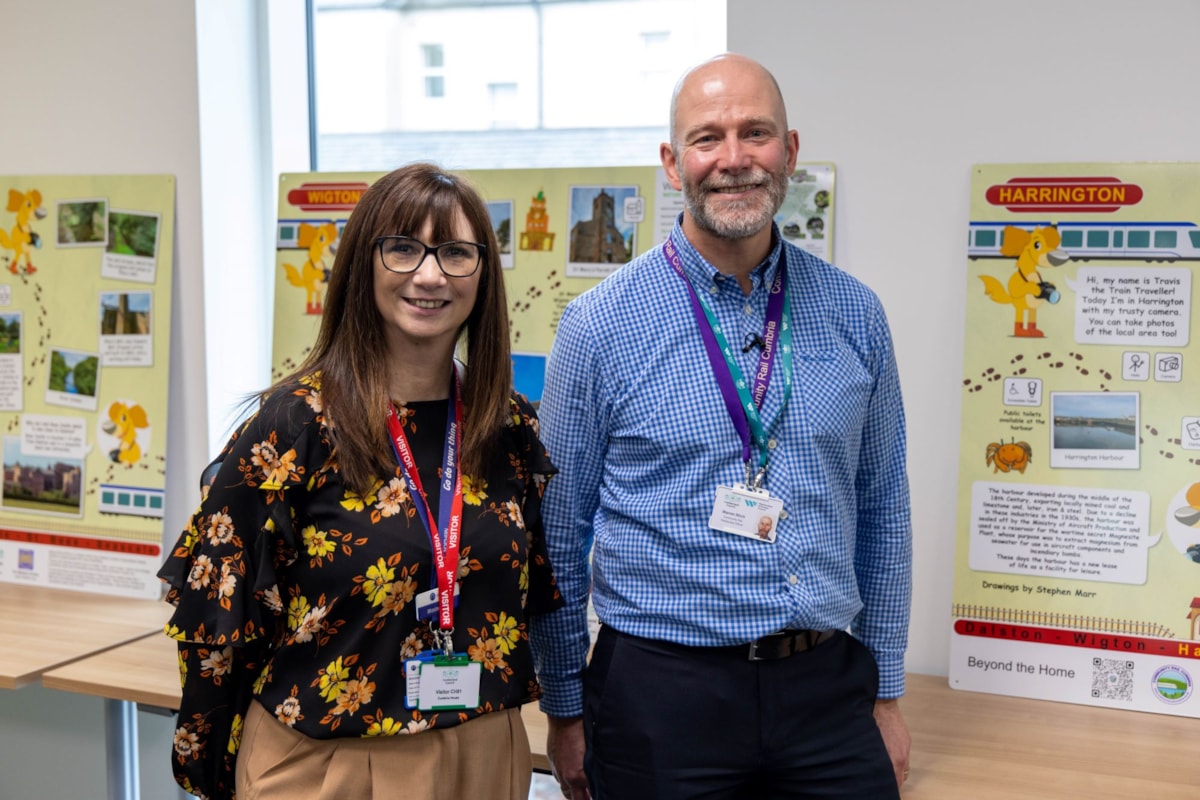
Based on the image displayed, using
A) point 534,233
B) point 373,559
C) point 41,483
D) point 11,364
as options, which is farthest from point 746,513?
point 11,364

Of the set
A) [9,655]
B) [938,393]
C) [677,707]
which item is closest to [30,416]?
[9,655]

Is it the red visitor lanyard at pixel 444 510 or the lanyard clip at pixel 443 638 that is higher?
the red visitor lanyard at pixel 444 510

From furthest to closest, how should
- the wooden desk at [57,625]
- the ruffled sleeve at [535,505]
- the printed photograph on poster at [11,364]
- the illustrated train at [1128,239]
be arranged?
the printed photograph on poster at [11,364] → the wooden desk at [57,625] → the illustrated train at [1128,239] → the ruffled sleeve at [535,505]

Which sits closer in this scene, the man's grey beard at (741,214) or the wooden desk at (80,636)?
the man's grey beard at (741,214)

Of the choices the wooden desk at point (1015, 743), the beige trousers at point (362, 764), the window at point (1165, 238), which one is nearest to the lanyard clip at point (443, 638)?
the beige trousers at point (362, 764)

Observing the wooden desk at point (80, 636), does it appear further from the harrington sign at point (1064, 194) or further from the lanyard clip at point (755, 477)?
the harrington sign at point (1064, 194)

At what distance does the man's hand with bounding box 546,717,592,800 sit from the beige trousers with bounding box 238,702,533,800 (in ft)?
0.70

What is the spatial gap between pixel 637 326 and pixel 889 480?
52 centimetres

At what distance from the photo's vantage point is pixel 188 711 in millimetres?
1495

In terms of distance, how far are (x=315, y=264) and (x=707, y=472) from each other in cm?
159

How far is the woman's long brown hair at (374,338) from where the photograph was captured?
143 cm

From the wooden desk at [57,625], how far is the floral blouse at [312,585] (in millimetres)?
1081

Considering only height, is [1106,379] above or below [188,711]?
above

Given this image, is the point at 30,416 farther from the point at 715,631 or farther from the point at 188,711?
the point at 715,631
